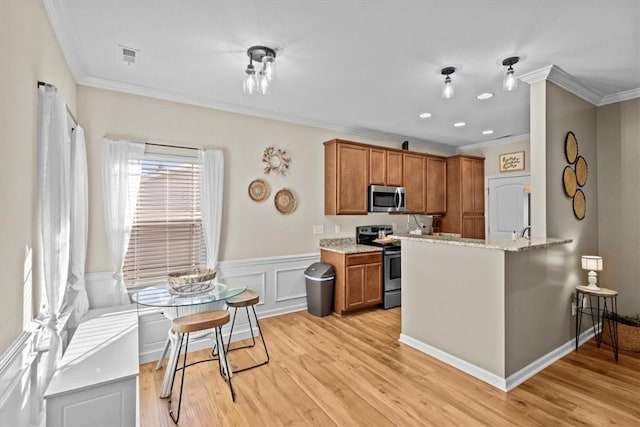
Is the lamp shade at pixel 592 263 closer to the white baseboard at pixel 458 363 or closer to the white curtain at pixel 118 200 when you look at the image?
the white baseboard at pixel 458 363

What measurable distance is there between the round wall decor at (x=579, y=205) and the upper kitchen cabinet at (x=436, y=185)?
240cm

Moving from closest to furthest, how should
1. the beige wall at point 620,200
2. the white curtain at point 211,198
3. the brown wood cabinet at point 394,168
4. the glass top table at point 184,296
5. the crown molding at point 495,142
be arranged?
the glass top table at point 184,296
the beige wall at point 620,200
the white curtain at point 211,198
the brown wood cabinet at point 394,168
the crown molding at point 495,142

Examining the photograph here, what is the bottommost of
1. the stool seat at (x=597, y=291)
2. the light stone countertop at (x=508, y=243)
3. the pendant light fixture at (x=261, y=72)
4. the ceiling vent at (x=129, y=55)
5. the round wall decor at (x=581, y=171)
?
the stool seat at (x=597, y=291)

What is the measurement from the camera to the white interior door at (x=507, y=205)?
5.33 meters

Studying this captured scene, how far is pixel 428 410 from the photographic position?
219cm

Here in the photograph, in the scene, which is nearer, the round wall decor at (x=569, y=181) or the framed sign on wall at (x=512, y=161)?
the round wall decor at (x=569, y=181)

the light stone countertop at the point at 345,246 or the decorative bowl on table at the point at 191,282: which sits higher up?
the light stone countertop at the point at 345,246

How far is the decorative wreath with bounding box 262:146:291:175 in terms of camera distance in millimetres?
4082

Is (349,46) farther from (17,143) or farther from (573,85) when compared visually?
(573,85)

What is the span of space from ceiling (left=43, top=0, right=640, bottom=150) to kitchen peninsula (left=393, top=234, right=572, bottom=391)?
1.56 meters

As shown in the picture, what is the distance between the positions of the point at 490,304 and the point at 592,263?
4.76 feet

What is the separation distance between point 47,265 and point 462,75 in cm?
350

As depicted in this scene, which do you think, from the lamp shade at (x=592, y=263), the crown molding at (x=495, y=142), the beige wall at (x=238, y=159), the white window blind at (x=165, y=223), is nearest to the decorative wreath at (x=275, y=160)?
the beige wall at (x=238, y=159)

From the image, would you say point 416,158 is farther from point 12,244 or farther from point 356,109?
point 12,244
